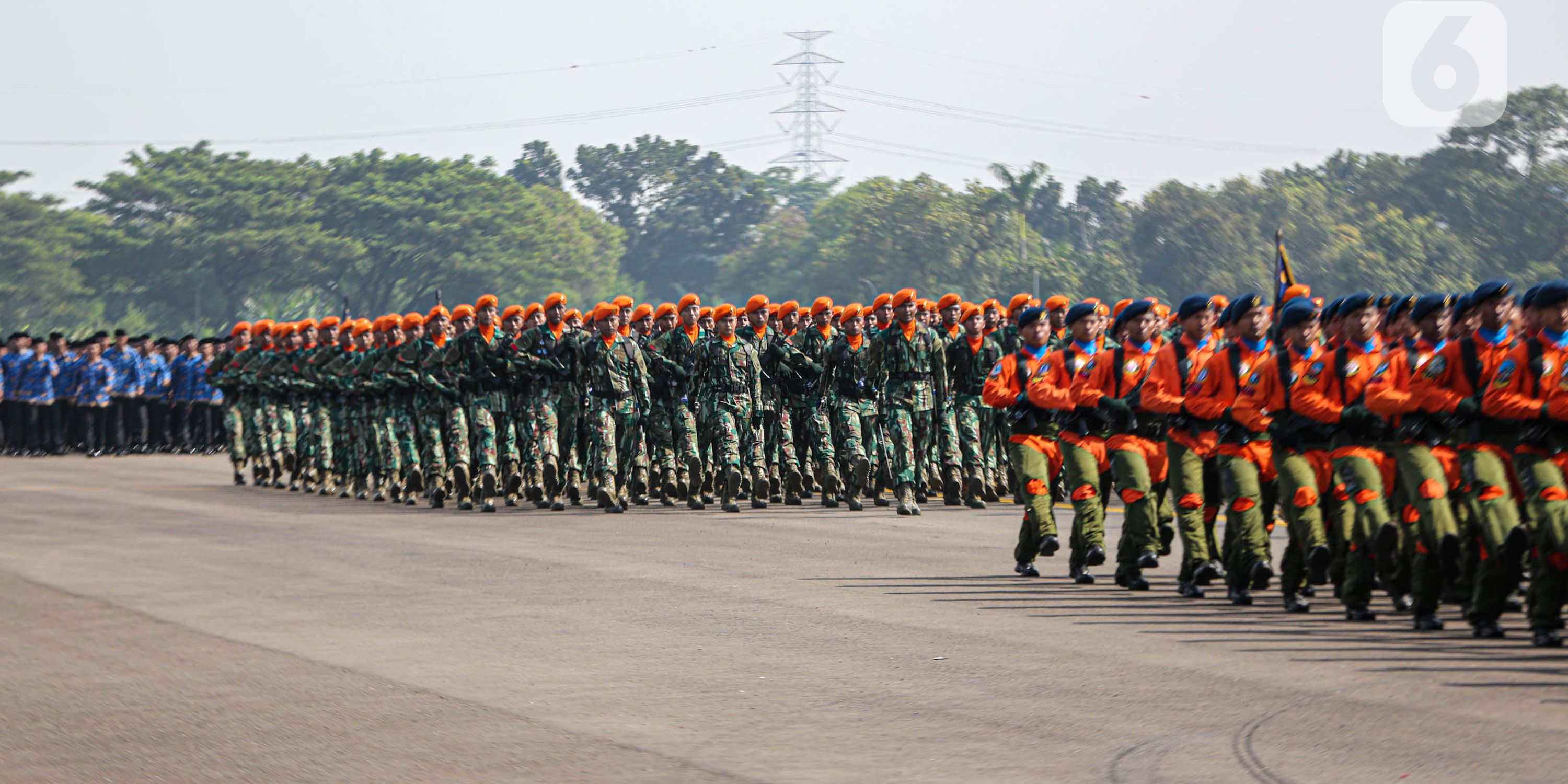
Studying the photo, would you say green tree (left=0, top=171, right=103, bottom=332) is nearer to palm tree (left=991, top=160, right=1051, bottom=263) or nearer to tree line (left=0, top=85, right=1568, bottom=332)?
tree line (left=0, top=85, right=1568, bottom=332)

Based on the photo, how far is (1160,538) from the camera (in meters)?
12.0

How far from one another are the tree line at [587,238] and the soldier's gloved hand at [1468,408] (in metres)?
62.3

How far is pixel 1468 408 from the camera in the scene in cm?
976

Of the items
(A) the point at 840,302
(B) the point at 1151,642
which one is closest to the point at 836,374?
(B) the point at 1151,642

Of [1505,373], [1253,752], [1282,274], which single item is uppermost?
[1282,274]

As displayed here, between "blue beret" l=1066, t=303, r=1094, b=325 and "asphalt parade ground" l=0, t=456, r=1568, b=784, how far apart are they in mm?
1664

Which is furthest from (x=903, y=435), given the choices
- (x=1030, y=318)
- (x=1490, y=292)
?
(x=1490, y=292)

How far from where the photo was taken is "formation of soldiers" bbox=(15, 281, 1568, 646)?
9867 mm

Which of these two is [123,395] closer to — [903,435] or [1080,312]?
[903,435]

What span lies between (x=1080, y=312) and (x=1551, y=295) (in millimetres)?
3530

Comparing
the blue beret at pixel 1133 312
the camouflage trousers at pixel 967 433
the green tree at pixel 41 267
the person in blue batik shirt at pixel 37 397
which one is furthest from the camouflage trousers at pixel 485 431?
the green tree at pixel 41 267

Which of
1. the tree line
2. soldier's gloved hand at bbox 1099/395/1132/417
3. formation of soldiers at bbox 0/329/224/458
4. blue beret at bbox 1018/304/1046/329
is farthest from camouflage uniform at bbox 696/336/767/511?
the tree line

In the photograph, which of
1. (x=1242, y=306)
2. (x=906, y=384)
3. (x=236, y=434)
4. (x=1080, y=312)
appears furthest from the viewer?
(x=236, y=434)

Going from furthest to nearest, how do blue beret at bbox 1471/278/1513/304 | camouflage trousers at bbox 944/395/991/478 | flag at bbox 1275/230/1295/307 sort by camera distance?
camouflage trousers at bbox 944/395/991/478, flag at bbox 1275/230/1295/307, blue beret at bbox 1471/278/1513/304
